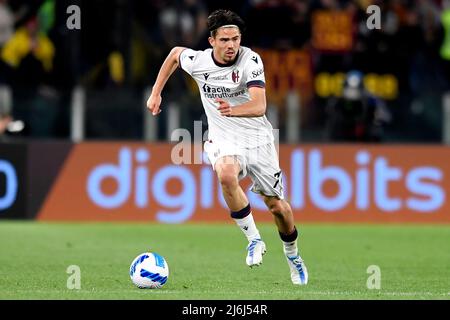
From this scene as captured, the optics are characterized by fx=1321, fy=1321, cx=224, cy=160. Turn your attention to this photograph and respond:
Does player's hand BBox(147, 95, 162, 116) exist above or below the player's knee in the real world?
above

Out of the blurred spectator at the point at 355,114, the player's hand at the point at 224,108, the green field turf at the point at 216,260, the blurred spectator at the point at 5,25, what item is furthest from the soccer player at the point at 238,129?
the blurred spectator at the point at 5,25

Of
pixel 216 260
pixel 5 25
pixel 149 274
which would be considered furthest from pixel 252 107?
pixel 5 25

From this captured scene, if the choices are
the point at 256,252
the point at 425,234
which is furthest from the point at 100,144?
the point at 256,252

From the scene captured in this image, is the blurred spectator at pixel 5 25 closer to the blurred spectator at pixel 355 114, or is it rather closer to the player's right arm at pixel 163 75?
the blurred spectator at pixel 355 114

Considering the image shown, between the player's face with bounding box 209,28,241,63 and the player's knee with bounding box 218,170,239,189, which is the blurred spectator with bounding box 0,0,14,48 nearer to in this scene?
the player's face with bounding box 209,28,241,63

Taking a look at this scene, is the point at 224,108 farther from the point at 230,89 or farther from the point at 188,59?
the point at 188,59

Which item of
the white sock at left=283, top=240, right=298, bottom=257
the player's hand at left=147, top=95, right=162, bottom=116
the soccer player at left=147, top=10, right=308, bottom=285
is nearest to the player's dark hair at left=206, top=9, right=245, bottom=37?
the soccer player at left=147, top=10, right=308, bottom=285

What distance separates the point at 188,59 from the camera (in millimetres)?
11117

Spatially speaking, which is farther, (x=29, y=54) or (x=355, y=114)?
(x=355, y=114)

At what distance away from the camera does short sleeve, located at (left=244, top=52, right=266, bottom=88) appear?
10625 millimetres

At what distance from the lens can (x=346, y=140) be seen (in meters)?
18.9

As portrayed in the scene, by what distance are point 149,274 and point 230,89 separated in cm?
171

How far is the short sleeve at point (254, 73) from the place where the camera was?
34.9ft

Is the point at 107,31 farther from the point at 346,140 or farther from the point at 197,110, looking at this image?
the point at 346,140
